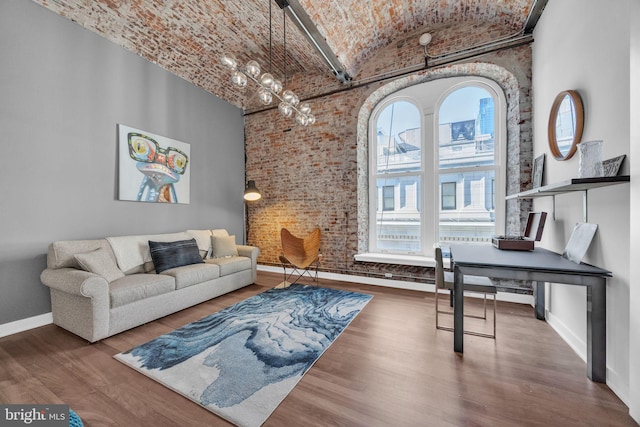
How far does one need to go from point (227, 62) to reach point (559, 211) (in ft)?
13.0

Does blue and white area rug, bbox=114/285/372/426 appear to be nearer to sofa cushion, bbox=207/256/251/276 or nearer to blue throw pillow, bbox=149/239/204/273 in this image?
sofa cushion, bbox=207/256/251/276

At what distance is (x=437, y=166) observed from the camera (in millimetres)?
4238

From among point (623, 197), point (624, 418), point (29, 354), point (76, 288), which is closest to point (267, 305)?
point (76, 288)

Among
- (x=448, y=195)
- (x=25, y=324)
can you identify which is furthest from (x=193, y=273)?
(x=448, y=195)

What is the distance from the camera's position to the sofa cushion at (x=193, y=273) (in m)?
3.16

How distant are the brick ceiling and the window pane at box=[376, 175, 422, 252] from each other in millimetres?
2174

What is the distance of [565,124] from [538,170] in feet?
2.43

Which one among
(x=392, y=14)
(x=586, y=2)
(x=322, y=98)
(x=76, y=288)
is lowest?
(x=76, y=288)

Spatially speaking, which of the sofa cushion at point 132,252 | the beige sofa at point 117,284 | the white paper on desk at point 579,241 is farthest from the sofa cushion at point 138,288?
the white paper on desk at point 579,241

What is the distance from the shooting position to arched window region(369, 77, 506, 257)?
A: 3918mm

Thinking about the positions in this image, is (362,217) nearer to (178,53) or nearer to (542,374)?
(542,374)

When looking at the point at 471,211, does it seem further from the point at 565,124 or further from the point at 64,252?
the point at 64,252

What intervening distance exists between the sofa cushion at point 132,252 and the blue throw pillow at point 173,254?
0.43 ft

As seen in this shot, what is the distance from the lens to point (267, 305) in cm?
335
